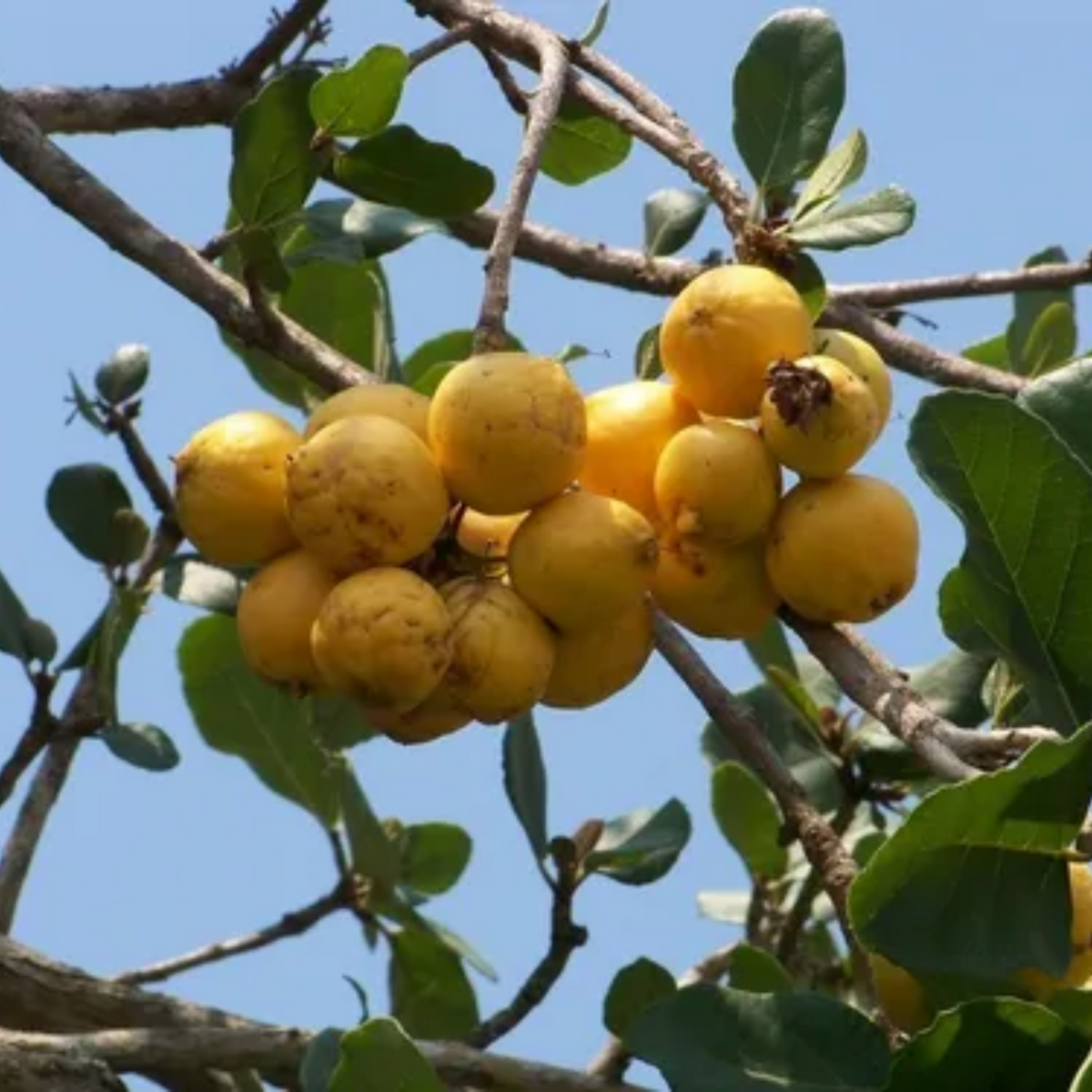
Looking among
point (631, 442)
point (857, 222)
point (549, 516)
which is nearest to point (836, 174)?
point (857, 222)

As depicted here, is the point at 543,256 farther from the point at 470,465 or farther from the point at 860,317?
the point at 470,465

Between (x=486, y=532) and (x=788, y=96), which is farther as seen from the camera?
(x=788, y=96)

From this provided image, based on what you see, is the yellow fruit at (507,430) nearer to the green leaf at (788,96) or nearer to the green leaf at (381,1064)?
the green leaf at (381,1064)

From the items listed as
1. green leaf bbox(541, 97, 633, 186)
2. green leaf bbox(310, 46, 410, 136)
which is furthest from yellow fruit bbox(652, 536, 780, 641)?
green leaf bbox(541, 97, 633, 186)

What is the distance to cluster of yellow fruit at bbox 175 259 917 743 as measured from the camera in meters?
1.39

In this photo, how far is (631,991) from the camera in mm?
2082

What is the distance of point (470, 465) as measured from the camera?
142 cm

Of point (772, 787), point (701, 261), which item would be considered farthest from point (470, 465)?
point (701, 261)

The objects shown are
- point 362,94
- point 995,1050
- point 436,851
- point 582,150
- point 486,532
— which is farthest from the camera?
point 436,851

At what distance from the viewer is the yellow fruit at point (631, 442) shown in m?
1.51

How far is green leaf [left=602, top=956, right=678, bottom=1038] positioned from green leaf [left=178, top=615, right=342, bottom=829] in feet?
1.84

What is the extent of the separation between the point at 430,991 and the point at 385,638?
1.29 m

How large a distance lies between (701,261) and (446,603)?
1.06m

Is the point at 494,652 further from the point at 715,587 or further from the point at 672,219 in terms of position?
the point at 672,219
